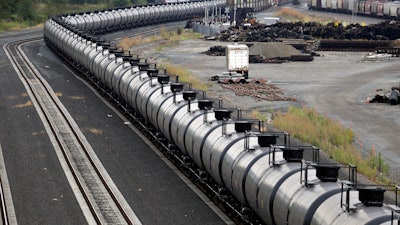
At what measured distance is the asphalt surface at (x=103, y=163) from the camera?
27609 millimetres

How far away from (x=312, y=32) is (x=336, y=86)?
3499 centimetres

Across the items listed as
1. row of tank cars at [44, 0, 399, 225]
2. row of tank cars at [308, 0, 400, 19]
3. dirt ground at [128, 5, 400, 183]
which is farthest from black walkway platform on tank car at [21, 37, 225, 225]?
row of tank cars at [308, 0, 400, 19]

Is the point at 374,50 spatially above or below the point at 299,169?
below

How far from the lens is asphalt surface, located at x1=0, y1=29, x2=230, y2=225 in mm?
27609

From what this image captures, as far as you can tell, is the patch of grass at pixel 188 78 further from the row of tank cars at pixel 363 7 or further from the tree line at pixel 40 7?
the row of tank cars at pixel 363 7

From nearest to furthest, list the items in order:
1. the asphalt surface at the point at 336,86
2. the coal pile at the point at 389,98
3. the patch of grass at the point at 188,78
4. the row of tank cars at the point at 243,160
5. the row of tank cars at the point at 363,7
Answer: the row of tank cars at the point at 243,160 → the asphalt surface at the point at 336,86 → the coal pile at the point at 389,98 → the patch of grass at the point at 188,78 → the row of tank cars at the point at 363,7

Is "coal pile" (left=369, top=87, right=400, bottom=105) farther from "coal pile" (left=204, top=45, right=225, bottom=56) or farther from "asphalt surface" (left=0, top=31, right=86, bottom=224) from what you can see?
"coal pile" (left=204, top=45, right=225, bottom=56)

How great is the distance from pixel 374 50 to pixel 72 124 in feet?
169

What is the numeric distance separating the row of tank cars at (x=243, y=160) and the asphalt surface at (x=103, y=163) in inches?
42.3

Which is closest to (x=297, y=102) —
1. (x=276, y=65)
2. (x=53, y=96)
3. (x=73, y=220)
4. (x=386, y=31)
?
(x=53, y=96)

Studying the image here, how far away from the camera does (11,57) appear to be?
7425 centimetres

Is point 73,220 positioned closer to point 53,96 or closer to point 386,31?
point 53,96

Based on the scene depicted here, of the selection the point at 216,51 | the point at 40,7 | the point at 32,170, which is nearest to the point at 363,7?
the point at 40,7

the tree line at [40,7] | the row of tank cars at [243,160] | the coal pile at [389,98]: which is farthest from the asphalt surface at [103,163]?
the tree line at [40,7]
